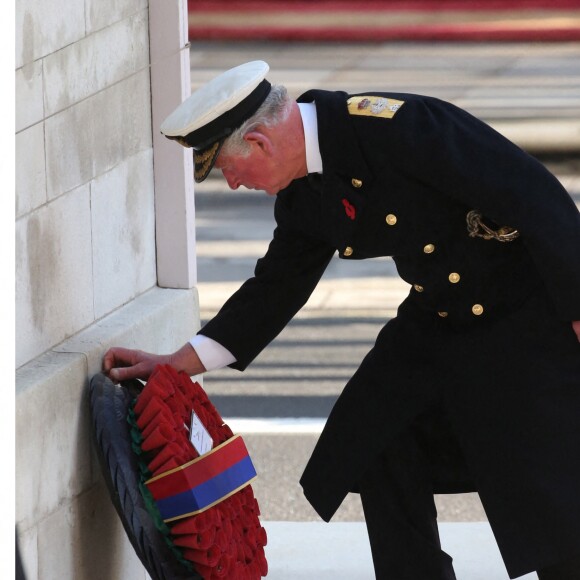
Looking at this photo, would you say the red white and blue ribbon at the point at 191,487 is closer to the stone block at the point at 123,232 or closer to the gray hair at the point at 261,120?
the stone block at the point at 123,232

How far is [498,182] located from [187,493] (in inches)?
35.9

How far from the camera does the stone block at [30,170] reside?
285 centimetres

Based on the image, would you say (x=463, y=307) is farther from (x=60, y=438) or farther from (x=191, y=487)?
(x=60, y=438)

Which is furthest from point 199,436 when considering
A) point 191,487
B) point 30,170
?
point 30,170

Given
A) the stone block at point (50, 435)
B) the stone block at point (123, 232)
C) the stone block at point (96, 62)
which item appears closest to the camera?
the stone block at point (50, 435)

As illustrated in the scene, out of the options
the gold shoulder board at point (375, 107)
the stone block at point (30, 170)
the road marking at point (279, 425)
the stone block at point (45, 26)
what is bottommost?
the road marking at point (279, 425)

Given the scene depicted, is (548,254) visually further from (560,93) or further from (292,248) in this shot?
(560,93)

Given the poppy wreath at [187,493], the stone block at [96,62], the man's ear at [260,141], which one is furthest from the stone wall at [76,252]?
the man's ear at [260,141]

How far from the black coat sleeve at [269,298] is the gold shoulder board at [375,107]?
42 centimetres

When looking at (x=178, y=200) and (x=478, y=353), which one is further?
(x=178, y=200)

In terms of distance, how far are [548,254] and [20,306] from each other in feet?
3.55

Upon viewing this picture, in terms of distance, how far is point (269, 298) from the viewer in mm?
3312

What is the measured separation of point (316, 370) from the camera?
6074 millimetres
